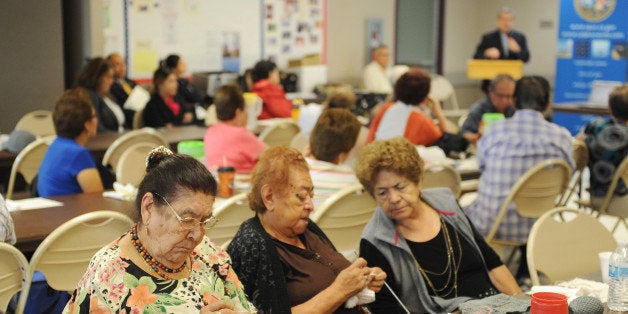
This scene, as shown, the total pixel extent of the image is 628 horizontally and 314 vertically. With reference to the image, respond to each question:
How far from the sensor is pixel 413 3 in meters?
13.1

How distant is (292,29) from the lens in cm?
1138

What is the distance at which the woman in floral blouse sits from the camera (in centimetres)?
223

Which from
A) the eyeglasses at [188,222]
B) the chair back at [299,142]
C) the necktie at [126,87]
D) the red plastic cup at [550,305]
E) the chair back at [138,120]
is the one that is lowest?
the chair back at [138,120]

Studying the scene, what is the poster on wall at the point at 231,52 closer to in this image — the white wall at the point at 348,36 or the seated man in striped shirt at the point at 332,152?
the white wall at the point at 348,36

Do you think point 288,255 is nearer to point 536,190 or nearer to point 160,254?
point 160,254

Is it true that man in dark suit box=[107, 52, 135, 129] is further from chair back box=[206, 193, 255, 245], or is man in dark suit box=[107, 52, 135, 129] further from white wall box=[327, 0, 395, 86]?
chair back box=[206, 193, 255, 245]

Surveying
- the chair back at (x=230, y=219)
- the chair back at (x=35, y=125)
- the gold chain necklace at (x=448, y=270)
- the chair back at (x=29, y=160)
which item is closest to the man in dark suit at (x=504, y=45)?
the chair back at (x=35, y=125)

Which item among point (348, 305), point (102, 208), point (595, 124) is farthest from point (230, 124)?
point (348, 305)

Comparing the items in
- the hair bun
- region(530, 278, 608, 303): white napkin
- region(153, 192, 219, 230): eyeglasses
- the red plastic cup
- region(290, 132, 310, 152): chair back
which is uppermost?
the hair bun

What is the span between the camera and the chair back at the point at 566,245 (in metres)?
3.66

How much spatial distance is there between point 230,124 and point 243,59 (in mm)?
5188

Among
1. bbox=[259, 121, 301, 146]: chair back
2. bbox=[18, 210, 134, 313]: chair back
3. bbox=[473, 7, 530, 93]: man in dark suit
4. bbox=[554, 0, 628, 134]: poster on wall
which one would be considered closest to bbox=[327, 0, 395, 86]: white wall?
bbox=[473, 7, 530, 93]: man in dark suit

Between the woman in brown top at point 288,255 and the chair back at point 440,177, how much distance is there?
6.31ft

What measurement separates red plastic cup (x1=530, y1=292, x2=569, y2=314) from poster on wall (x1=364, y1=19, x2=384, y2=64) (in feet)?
32.5
